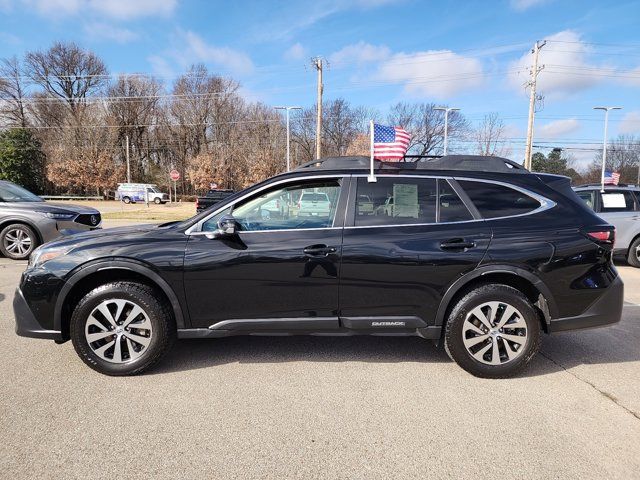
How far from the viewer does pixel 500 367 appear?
11.6 feet

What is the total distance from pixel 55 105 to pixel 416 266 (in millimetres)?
67666

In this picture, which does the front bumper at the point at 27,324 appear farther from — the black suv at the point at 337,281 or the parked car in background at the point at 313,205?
the parked car in background at the point at 313,205

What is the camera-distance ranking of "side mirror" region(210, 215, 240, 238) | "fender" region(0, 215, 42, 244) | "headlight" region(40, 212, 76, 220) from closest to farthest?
"side mirror" region(210, 215, 240, 238), "fender" region(0, 215, 42, 244), "headlight" region(40, 212, 76, 220)

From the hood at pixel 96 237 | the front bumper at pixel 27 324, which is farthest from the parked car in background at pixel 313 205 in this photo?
the front bumper at pixel 27 324

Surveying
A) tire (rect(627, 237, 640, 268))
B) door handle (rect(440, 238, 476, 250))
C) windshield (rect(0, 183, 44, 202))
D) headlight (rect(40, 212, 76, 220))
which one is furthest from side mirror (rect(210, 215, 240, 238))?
tire (rect(627, 237, 640, 268))

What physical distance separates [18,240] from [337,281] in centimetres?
824

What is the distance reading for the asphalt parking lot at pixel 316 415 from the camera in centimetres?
246

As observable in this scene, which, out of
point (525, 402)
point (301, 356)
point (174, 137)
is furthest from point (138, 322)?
point (174, 137)

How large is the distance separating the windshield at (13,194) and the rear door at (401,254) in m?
8.60

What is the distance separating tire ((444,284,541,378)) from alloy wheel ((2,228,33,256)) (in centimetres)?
884

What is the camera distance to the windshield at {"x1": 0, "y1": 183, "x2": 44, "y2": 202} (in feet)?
29.1

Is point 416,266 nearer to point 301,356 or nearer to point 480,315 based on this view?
point 480,315

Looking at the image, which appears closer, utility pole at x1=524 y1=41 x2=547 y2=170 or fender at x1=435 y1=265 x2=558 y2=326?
fender at x1=435 y1=265 x2=558 y2=326

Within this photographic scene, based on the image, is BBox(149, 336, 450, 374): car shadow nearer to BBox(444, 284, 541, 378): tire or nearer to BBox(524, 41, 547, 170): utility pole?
BBox(444, 284, 541, 378): tire
